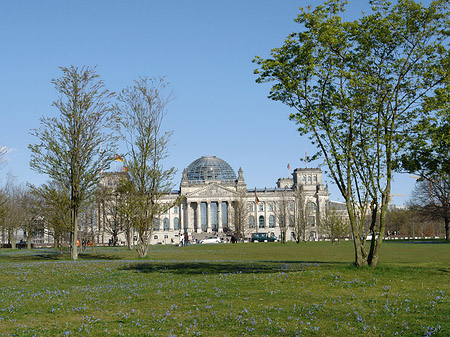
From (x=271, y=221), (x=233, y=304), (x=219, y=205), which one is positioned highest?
(x=219, y=205)

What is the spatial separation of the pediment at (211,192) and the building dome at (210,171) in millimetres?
9702

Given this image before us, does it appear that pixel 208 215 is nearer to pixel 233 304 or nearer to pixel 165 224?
pixel 165 224

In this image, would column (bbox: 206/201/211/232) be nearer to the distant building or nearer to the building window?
the distant building

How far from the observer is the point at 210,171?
18362cm

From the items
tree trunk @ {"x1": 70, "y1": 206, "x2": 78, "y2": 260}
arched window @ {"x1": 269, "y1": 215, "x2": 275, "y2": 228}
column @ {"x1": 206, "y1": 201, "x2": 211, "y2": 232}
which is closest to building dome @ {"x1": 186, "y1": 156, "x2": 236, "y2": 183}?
column @ {"x1": 206, "y1": 201, "x2": 211, "y2": 232}

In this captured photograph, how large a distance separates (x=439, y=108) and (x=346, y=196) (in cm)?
520

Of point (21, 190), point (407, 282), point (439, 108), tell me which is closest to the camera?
point (407, 282)

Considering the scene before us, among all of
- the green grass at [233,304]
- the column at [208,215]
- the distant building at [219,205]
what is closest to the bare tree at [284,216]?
the distant building at [219,205]

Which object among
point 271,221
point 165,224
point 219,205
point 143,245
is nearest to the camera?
point 143,245

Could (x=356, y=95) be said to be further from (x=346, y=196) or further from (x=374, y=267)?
(x=374, y=267)

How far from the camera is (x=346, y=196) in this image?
21891 millimetres

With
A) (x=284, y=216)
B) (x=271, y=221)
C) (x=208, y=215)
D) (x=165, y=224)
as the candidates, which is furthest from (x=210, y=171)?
(x=284, y=216)

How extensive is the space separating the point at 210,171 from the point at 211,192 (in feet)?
51.3

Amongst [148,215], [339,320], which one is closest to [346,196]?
[339,320]
